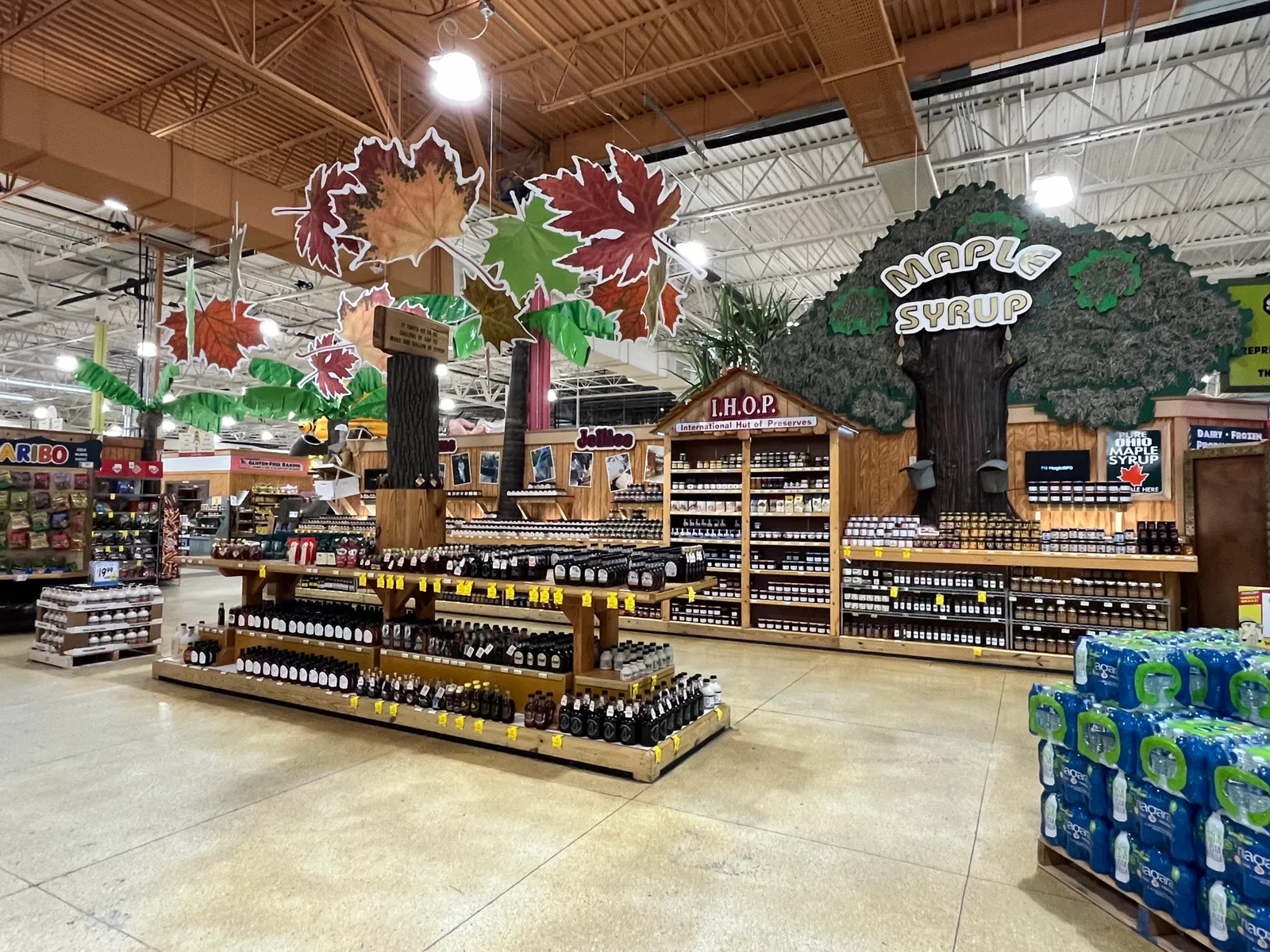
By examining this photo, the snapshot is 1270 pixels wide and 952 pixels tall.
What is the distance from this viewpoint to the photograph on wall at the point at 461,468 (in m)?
12.0

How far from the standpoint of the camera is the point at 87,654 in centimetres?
667

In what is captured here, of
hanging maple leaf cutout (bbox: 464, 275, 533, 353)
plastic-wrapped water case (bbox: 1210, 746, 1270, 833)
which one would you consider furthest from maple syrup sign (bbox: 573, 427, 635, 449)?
plastic-wrapped water case (bbox: 1210, 746, 1270, 833)

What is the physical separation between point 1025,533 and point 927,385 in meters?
1.91

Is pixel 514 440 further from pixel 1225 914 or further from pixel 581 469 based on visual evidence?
pixel 1225 914

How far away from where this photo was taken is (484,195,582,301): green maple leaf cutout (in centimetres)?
422

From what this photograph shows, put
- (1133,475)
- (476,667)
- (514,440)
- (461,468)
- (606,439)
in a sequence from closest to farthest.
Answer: (476,667)
(1133,475)
(606,439)
(514,440)
(461,468)

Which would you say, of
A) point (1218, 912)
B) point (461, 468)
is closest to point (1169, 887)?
point (1218, 912)

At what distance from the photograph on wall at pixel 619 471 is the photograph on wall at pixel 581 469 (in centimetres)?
35

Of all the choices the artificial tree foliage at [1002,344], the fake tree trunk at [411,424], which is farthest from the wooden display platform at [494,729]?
the artificial tree foliage at [1002,344]

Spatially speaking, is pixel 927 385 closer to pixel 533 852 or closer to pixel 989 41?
pixel 989 41

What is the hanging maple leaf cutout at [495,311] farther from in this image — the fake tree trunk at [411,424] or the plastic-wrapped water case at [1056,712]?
the plastic-wrapped water case at [1056,712]

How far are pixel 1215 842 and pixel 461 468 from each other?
11.0 meters

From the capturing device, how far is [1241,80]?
8836mm

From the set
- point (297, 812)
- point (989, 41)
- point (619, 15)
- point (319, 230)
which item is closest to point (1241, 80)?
point (989, 41)
